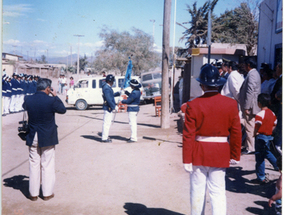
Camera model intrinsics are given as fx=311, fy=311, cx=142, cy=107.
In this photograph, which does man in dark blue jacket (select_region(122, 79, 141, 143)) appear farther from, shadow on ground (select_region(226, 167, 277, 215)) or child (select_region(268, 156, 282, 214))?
child (select_region(268, 156, 282, 214))

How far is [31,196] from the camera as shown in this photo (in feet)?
15.5

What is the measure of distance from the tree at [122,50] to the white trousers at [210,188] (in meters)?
31.9

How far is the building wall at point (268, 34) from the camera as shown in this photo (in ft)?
28.4

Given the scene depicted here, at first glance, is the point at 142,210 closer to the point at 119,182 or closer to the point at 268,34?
the point at 119,182

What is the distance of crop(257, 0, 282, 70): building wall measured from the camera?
866cm

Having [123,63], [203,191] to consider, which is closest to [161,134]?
[203,191]

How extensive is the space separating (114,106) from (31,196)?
13.8ft

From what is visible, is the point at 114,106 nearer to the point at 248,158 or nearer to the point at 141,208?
the point at 248,158

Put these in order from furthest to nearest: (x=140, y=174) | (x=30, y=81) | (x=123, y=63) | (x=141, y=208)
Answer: (x=123, y=63) < (x=30, y=81) < (x=140, y=174) < (x=141, y=208)

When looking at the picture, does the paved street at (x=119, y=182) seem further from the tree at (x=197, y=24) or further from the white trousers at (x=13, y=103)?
the tree at (x=197, y=24)

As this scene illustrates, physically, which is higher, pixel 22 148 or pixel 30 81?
pixel 30 81

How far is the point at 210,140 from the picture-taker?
3305 mm

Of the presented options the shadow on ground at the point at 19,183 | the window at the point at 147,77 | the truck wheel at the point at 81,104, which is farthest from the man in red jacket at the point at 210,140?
the window at the point at 147,77

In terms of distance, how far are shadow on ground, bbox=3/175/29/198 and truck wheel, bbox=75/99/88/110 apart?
500 inches
